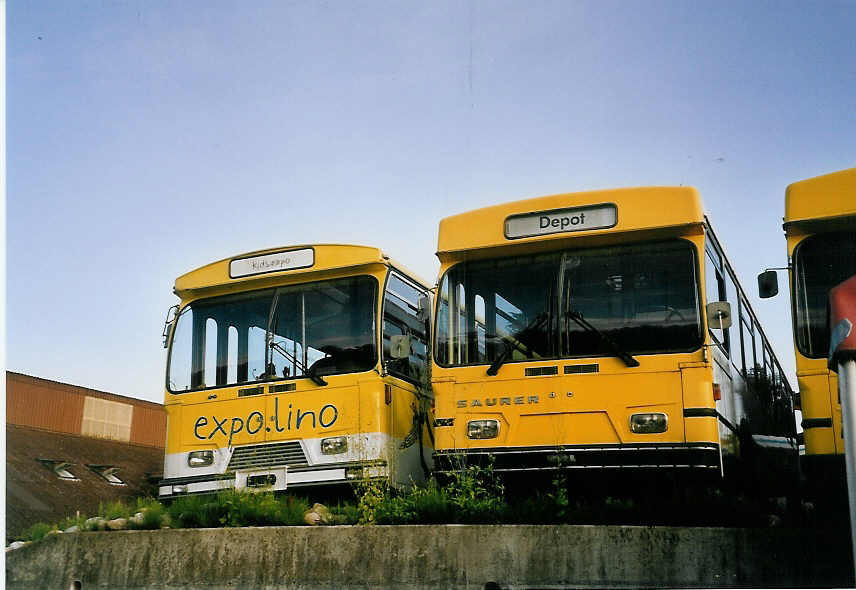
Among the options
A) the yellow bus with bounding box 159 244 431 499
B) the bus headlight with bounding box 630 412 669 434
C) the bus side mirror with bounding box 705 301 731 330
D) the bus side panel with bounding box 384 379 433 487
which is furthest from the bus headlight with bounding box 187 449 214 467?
the bus side mirror with bounding box 705 301 731 330

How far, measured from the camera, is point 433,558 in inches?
327

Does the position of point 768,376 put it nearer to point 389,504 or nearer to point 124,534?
point 389,504

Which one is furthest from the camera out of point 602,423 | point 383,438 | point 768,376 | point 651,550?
point 768,376

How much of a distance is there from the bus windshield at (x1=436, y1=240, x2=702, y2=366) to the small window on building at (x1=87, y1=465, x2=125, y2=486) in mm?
9408

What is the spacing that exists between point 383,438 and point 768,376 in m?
7.01

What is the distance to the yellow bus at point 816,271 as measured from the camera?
862 centimetres

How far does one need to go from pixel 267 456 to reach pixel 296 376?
3.10ft

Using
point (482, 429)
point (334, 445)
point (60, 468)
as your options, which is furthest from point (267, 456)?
point (60, 468)

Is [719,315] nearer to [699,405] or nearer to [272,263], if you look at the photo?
[699,405]

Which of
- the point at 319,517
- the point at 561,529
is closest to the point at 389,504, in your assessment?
the point at 319,517

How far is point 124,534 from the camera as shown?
9.59 meters

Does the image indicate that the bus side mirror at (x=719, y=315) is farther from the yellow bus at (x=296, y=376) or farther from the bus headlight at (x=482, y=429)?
the yellow bus at (x=296, y=376)

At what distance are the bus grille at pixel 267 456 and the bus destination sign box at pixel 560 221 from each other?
3352mm

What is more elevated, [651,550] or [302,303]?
[302,303]
